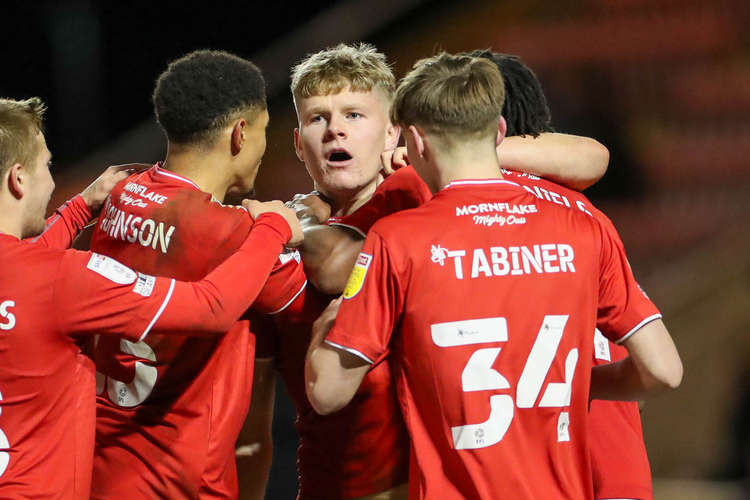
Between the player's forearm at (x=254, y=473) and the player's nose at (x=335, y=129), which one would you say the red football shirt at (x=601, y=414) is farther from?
the player's forearm at (x=254, y=473)

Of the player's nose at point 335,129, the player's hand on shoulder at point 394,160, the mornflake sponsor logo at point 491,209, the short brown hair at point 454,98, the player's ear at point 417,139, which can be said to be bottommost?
the player's hand on shoulder at point 394,160

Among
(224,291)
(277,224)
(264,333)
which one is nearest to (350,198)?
(264,333)

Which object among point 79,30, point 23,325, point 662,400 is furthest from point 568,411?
point 79,30

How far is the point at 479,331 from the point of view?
2.05m

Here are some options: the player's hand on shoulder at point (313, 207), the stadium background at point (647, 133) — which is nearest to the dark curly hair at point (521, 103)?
the player's hand on shoulder at point (313, 207)

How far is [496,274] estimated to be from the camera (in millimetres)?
2062

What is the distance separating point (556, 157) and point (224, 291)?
108 centimetres

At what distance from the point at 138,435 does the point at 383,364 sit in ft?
2.32

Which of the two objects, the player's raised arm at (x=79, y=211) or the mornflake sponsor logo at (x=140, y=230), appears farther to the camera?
the player's raised arm at (x=79, y=211)

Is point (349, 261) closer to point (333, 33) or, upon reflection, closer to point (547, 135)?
point (547, 135)

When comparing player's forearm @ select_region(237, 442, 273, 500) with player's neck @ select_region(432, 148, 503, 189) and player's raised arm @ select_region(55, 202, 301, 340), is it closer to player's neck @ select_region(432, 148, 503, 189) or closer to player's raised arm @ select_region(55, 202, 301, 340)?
player's raised arm @ select_region(55, 202, 301, 340)

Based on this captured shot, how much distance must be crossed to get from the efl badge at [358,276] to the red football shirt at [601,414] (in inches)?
18.8

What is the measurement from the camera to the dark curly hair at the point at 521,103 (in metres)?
2.77

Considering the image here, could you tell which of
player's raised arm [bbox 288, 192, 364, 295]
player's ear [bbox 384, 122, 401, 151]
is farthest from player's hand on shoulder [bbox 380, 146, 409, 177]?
Answer: player's raised arm [bbox 288, 192, 364, 295]
